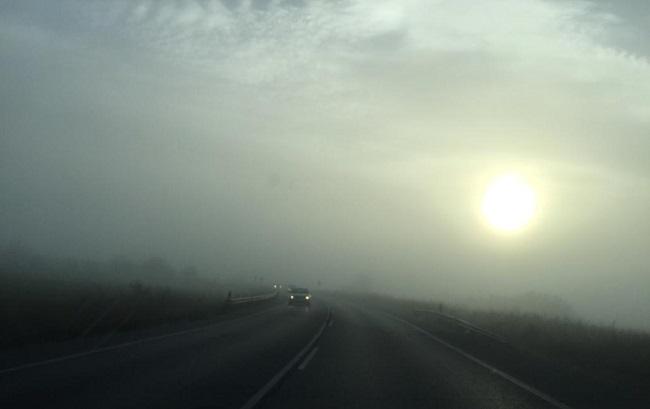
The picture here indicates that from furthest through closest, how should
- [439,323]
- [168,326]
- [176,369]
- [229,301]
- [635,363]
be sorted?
[229,301]
[439,323]
[168,326]
[635,363]
[176,369]

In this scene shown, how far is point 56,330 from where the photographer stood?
2030 centimetres

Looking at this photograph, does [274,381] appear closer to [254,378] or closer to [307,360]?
[254,378]

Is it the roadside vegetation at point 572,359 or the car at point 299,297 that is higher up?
the car at point 299,297

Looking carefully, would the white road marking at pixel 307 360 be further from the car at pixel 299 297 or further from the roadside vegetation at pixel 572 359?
the car at pixel 299 297

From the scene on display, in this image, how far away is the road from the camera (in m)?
10.7

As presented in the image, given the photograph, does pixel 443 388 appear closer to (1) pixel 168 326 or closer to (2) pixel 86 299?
(1) pixel 168 326

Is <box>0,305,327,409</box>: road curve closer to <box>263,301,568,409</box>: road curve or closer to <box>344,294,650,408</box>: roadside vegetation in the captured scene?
<box>263,301,568,409</box>: road curve

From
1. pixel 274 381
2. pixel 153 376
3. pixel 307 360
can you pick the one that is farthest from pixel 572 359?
pixel 153 376

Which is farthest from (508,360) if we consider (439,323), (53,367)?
(439,323)

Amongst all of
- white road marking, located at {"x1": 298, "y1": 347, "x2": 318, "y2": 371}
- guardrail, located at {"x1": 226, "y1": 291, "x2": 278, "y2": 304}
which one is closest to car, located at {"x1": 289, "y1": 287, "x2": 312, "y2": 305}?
guardrail, located at {"x1": 226, "y1": 291, "x2": 278, "y2": 304}

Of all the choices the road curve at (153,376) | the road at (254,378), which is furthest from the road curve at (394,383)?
the road curve at (153,376)

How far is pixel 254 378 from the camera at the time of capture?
13445 mm

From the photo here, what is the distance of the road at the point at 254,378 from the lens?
10719mm

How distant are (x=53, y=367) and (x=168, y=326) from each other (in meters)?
13.4
